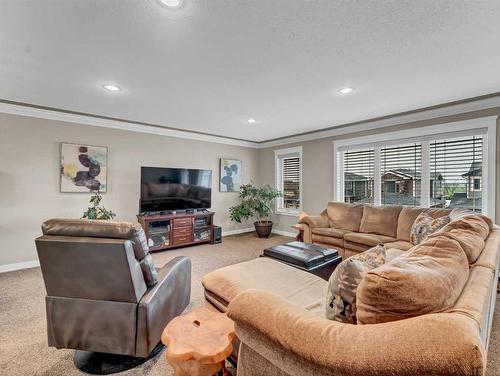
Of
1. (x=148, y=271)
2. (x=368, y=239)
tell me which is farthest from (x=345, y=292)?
(x=368, y=239)

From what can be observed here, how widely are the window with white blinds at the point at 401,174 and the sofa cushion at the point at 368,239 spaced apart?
41.3 inches

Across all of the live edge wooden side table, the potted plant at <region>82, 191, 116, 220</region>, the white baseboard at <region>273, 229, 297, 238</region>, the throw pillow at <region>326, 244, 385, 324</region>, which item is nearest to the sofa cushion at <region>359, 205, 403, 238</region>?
the white baseboard at <region>273, 229, 297, 238</region>

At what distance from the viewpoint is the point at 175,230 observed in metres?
4.75

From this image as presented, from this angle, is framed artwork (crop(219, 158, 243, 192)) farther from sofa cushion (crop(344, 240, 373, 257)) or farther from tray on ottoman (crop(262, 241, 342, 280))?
tray on ottoman (crop(262, 241, 342, 280))

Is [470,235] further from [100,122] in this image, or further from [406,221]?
[100,122]

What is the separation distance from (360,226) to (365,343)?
3.53 meters

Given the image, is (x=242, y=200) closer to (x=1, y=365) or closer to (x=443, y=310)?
(x=1, y=365)

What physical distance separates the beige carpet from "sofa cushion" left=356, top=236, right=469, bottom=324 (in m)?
1.47

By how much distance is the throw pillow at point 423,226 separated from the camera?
2.85m

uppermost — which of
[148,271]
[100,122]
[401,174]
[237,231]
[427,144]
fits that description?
[100,122]

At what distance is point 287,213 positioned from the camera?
6098 mm

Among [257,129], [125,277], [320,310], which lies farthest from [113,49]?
[257,129]

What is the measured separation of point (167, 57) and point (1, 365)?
2.68 meters

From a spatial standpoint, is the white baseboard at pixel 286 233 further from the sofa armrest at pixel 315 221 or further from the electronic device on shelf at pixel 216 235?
the electronic device on shelf at pixel 216 235
